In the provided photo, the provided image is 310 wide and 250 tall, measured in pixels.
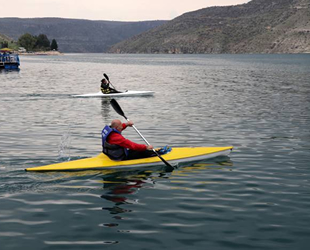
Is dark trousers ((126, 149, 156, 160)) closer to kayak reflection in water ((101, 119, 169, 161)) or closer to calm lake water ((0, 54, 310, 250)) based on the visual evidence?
kayak reflection in water ((101, 119, 169, 161))

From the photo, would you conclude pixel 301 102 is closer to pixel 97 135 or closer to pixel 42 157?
pixel 97 135

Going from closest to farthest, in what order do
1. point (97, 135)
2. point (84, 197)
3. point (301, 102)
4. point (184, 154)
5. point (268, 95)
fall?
point (84, 197), point (184, 154), point (97, 135), point (301, 102), point (268, 95)

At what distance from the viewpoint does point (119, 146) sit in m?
13.0

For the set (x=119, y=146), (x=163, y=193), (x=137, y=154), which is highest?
(x=119, y=146)

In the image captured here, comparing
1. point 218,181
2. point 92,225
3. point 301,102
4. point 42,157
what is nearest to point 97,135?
point 42,157

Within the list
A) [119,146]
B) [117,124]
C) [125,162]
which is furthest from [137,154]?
[117,124]

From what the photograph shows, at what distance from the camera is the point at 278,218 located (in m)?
9.66

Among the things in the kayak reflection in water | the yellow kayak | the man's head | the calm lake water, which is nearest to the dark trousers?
the kayak reflection in water

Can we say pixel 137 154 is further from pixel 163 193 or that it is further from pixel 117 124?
pixel 163 193

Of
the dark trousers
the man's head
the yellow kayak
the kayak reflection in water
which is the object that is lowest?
the yellow kayak

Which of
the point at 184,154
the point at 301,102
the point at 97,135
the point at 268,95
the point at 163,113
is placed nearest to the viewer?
the point at 184,154

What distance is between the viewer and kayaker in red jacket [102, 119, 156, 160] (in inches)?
501

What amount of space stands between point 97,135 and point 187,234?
1134 cm

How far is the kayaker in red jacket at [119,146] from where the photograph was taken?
12.7 metres
